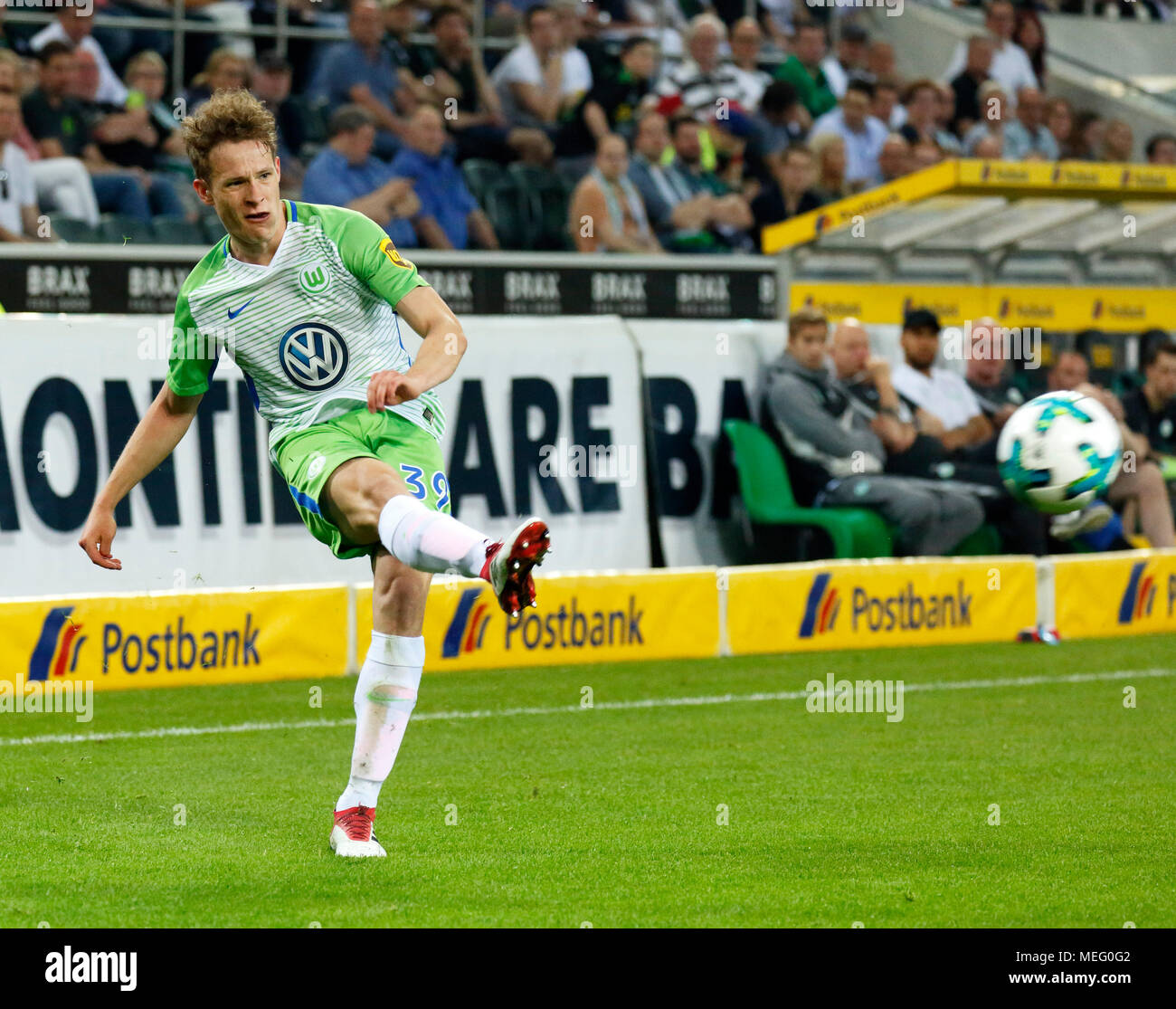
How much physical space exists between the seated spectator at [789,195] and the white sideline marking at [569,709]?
6435mm

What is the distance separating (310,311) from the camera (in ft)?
18.1

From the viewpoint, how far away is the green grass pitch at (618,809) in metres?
4.84

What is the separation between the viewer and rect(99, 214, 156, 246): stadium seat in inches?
489

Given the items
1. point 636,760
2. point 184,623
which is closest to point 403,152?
point 184,623

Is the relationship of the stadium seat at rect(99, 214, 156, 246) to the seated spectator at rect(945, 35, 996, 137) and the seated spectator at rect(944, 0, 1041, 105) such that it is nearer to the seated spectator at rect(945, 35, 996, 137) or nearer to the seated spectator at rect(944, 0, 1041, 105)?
the seated spectator at rect(945, 35, 996, 137)

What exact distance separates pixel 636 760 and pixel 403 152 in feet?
24.0

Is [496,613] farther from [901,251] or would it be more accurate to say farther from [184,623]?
[901,251]

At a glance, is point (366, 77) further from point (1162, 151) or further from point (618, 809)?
point (618, 809)

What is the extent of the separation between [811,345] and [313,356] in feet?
22.1

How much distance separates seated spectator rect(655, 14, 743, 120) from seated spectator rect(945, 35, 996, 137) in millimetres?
2480

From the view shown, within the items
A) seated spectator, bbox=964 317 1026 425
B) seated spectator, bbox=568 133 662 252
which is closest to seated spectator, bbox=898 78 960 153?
seated spectator, bbox=568 133 662 252

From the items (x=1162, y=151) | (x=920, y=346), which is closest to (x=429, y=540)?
(x=920, y=346)

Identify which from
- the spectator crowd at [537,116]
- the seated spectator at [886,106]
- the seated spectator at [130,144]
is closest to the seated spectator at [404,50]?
the spectator crowd at [537,116]

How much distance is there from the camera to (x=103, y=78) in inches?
548
